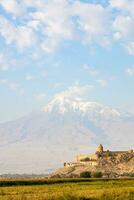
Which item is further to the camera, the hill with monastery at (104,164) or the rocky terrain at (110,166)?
the hill with monastery at (104,164)

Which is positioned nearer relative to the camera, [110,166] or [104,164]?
[110,166]

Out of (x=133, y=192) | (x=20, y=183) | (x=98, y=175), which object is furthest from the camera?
(x=98, y=175)

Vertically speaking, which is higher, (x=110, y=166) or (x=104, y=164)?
(x=104, y=164)

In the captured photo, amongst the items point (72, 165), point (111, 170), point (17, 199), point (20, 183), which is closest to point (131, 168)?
point (111, 170)

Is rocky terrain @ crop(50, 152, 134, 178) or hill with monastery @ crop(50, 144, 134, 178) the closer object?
rocky terrain @ crop(50, 152, 134, 178)

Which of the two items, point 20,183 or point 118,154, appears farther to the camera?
→ point 118,154

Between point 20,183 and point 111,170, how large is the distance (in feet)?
247

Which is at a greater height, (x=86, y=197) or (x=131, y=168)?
(x=131, y=168)

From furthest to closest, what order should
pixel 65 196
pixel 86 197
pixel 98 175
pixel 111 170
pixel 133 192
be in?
pixel 111 170
pixel 98 175
pixel 133 192
pixel 86 197
pixel 65 196

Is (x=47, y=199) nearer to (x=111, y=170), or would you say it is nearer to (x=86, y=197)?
(x=86, y=197)

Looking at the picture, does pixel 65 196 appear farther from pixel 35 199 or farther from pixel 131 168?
pixel 131 168

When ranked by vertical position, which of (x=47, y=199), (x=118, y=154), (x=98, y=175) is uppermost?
(x=118, y=154)

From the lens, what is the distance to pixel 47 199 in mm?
42125

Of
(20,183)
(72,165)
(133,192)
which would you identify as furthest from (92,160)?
(133,192)
